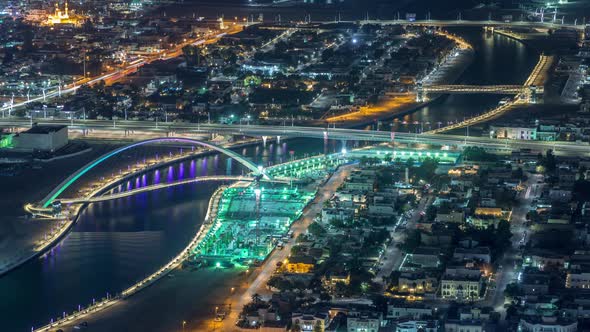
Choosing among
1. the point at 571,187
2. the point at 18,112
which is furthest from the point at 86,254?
the point at 18,112

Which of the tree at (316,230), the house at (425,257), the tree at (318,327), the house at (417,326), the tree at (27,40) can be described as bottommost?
the tree at (318,327)

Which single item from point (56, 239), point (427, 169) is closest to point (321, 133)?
point (427, 169)

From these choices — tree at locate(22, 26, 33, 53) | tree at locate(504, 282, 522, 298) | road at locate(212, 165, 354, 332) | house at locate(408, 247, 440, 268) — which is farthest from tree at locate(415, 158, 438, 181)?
tree at locate(22, 26, 33, 53)

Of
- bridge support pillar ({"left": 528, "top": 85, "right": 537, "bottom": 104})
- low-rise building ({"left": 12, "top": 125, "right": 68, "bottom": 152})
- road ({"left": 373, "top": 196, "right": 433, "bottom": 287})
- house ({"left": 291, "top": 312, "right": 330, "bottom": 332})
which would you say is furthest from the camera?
bridge support pillar ({"left": 528, "top": 85, "right": 537, "bottom": 104})

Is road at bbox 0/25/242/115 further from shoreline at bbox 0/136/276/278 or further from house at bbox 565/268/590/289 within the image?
house at bbox 565/268/590/289

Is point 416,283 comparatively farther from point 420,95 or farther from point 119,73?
point 119,73

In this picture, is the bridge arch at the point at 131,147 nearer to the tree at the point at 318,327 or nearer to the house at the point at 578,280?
the house at the point at 578,280

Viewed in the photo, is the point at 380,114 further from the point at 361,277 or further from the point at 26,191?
the point at 361,277

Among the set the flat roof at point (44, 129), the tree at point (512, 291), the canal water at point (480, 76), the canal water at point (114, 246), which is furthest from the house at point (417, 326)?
the canal water at point (480, 76)
